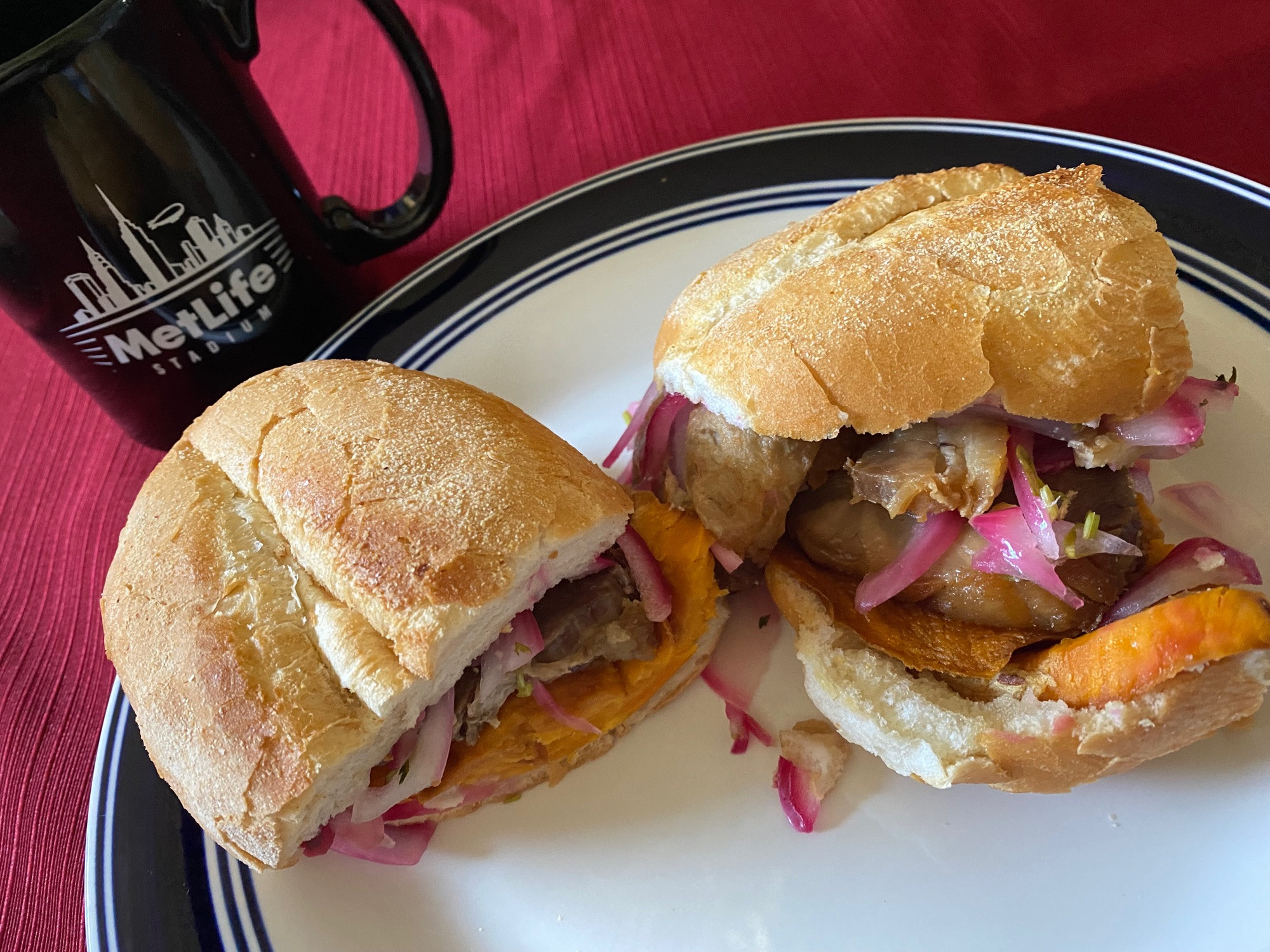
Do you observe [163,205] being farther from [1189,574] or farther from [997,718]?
[1189,574]

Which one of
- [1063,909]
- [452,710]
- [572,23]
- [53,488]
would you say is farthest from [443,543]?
[572,23]

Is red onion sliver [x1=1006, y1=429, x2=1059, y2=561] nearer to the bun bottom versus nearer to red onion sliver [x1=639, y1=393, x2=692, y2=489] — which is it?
the bun bottom

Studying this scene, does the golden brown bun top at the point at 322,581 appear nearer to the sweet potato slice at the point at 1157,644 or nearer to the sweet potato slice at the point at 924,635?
the sweet potato slice at the point at 924,635

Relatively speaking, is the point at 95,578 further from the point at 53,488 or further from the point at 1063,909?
the point at 1063,909

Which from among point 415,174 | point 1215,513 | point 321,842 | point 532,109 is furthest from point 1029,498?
point 532,109

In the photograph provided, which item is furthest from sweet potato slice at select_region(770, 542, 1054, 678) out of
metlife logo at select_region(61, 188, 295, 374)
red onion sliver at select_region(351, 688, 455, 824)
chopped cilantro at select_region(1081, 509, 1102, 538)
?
metlife logo at select_region(61, 188, 295, 374)

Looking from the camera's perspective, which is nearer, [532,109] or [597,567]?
[597,567]

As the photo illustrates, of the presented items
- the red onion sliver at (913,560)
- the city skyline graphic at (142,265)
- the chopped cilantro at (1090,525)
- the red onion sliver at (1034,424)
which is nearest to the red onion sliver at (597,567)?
the red onion sliver at (913,560)

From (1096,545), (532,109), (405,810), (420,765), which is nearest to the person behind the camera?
(1096,545)
